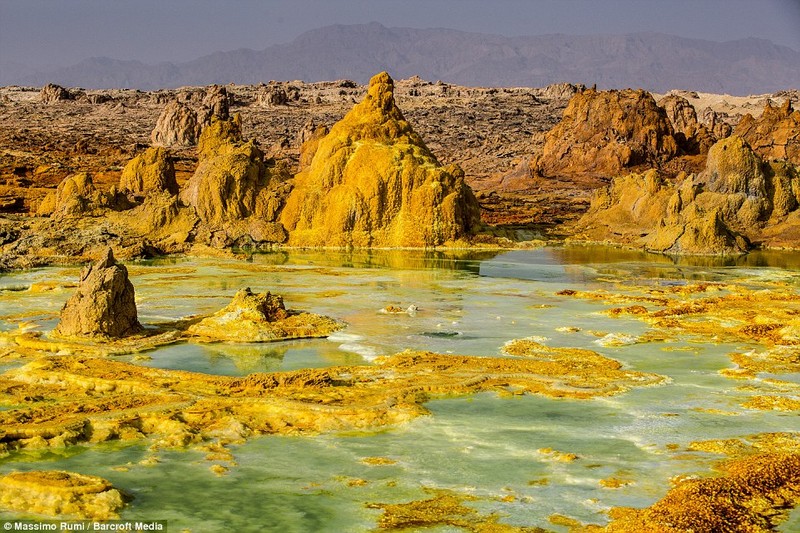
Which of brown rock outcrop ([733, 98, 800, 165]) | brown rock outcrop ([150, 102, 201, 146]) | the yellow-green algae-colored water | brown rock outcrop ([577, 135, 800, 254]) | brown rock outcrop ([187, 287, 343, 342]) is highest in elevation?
brown rock outcrop ([150, 102, 201, 146])

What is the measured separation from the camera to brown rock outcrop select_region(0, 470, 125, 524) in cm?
792

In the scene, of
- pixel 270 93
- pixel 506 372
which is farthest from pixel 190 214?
pixel 270 93

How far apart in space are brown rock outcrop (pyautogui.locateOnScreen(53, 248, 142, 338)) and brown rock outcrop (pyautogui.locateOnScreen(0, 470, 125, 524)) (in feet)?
23.3

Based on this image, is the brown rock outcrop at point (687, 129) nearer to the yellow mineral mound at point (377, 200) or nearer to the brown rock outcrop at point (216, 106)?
the yellow mineral mound at point (377, 200)

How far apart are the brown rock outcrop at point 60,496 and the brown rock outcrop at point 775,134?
5233 cm

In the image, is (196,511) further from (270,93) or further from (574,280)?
(270,93)

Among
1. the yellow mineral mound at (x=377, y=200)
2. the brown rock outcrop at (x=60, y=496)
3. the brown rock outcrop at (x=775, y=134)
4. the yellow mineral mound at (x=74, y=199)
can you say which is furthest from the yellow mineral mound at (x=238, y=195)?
the brown rock outcrop at (x=775, y=134)

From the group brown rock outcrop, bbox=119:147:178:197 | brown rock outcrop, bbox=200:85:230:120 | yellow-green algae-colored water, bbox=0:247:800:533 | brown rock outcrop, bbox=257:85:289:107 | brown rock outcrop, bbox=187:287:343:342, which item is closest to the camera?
yellow-green algae-colored water, bbox=0:247:800:533

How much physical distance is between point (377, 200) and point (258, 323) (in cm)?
1742

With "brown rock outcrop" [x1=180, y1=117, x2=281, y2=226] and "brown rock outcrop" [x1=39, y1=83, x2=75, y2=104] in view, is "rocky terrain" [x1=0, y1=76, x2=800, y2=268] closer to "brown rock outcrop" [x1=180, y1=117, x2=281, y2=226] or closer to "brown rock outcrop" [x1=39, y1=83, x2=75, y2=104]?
"brown rock outcrop" [x1=180, y1=117, x2=281, y2=226]

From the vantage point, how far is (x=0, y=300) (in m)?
20.1

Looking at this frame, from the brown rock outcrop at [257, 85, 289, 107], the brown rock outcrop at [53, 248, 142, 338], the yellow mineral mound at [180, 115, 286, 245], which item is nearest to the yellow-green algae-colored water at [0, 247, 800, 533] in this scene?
the brown rock outcrop at [53, 248, 142, 338]

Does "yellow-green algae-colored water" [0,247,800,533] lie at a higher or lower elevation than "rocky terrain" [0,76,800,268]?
lower

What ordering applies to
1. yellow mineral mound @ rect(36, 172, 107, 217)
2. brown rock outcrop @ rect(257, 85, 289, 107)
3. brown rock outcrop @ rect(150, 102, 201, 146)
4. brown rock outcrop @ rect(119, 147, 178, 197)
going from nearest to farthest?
yellow mineral mound @ rect(36, 172, 107, 217)
brown rock outcrop @ rect(119, 147, 178, 197)
brown rock outcrop @ rect(150, 102, 201, 146)
brown rock outcrop @ rect(257, 85, 289, 107)
